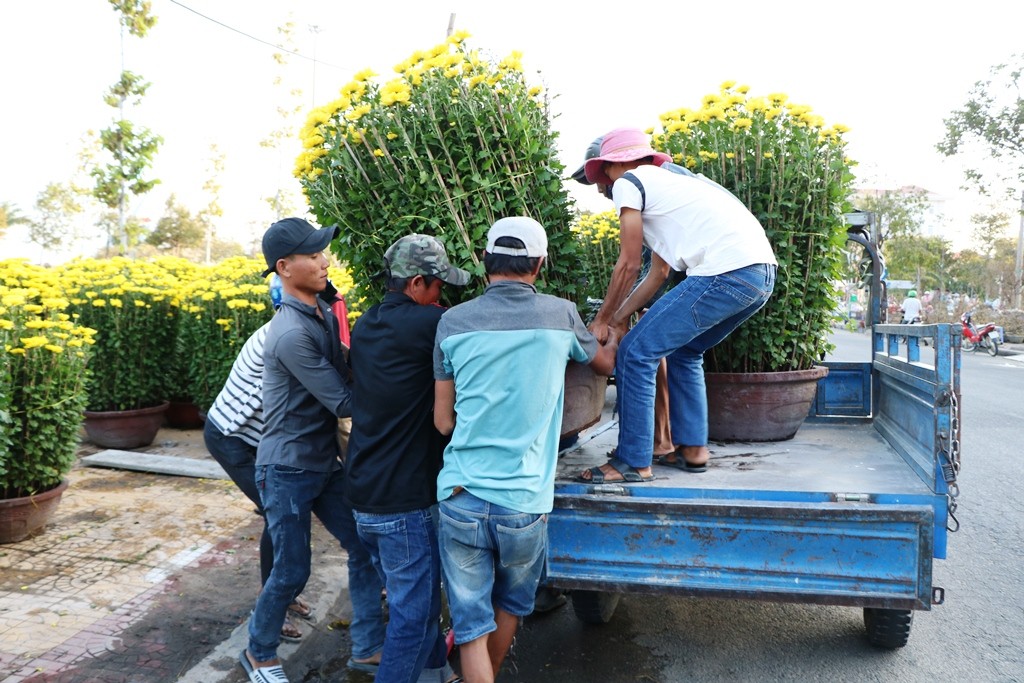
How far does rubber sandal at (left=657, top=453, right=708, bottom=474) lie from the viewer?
3301 mm

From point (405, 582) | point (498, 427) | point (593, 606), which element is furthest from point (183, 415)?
point (498, 427)

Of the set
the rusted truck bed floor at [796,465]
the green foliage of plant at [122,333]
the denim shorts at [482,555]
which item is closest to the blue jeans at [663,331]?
the rusted truck bed floor at [796,465]

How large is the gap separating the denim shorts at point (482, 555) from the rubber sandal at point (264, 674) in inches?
41.9

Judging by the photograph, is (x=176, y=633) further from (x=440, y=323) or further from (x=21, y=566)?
(x=440, y=323)

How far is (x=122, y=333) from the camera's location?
23.0 ft

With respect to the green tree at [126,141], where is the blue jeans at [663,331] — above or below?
below

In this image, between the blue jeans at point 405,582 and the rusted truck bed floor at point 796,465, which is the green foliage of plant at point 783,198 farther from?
the blue jeans at point 405,582

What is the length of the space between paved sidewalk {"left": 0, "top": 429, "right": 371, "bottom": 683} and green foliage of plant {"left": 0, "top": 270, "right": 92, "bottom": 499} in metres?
0.44

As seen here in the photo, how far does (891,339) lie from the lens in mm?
4148

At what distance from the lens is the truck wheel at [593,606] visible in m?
3.73

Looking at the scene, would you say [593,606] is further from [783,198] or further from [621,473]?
[783,198]

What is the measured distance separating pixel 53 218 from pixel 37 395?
3325 cm

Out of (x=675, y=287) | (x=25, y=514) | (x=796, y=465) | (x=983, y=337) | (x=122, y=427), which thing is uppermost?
(x=675, y=287)

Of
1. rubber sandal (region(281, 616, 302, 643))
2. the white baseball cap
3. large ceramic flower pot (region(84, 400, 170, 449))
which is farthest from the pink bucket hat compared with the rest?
large ceramic flower pot (region(84, 400, 170, 449))
